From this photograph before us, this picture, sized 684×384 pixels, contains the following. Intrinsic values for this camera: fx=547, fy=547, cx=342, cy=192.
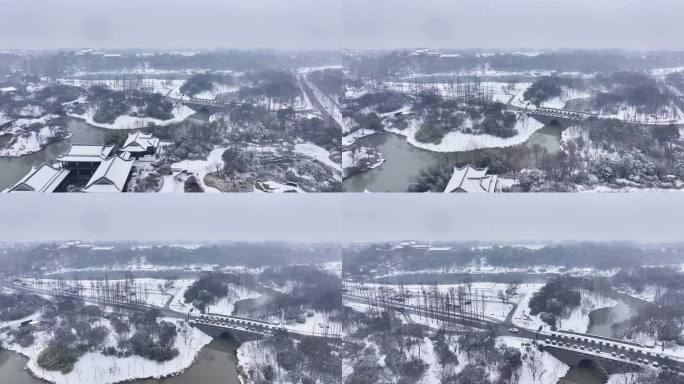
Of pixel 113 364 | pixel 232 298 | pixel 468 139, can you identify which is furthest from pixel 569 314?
pixel 113 364

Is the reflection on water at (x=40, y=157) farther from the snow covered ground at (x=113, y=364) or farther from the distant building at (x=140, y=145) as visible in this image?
the snow covered ground at (x=113, y=364)

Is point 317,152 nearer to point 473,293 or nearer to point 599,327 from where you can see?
point 473,293

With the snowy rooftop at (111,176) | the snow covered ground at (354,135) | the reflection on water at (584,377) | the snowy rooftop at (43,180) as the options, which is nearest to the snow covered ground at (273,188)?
the snow covered ground at (354,135)

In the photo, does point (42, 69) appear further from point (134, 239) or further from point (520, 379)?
point (520, 379)

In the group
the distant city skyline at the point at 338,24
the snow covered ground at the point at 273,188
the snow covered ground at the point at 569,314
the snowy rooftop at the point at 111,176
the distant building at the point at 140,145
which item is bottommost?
the snow covered ground at the point at 569,314

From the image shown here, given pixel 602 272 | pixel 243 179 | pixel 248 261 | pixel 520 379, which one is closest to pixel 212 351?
pixel 248 261
